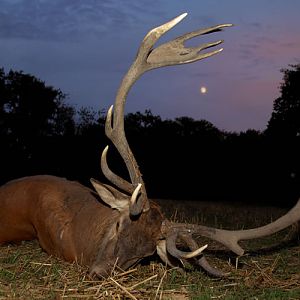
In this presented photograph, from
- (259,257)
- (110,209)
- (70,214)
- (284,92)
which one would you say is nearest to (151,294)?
(110,209)

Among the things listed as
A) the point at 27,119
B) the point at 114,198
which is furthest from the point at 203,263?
the point at 27,119

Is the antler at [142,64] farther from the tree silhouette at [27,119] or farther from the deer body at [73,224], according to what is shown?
Answer: the tree silhouette at [27,119]

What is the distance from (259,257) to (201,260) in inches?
51.8

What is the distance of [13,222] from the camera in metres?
5.88

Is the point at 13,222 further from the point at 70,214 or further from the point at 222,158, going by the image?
the point at 222,158

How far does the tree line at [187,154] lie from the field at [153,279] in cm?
1051

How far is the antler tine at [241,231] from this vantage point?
15.5 ft

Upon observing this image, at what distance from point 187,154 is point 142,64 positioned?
14.4 metres

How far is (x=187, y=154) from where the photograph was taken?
63.1ft

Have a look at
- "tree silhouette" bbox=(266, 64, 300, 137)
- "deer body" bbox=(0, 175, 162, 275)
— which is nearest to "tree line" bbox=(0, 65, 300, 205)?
"tree silhouette" bbox=(266, 64, 300, 137)

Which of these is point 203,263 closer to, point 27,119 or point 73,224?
point 73,224

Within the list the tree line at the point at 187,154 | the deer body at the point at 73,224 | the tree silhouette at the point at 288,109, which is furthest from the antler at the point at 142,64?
the tree silhouette at the point at 288,109

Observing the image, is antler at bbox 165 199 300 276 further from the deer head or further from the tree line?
the tree line

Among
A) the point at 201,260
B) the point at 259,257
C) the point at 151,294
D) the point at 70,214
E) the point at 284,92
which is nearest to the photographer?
the point at 151,294
